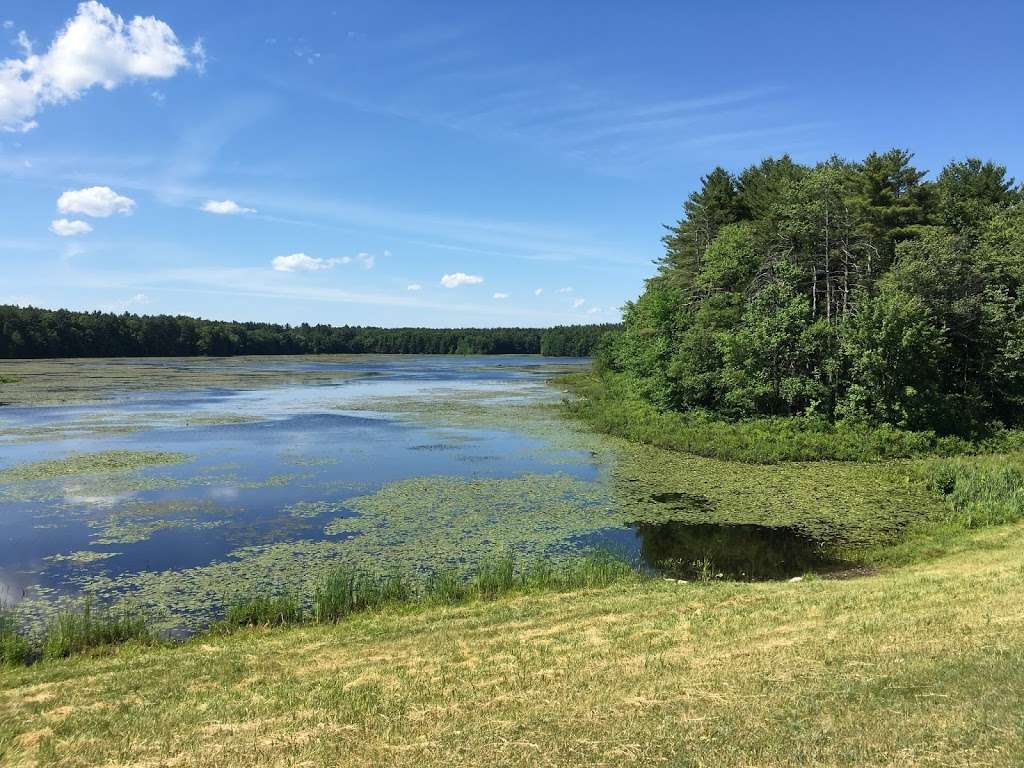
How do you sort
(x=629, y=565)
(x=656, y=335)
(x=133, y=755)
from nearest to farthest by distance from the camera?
(x=133, y=755) < (x=629, y=565) < (x=656, y=335)

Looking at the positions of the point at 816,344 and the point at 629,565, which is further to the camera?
the point at 816,344

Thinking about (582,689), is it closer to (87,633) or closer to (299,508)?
(87,633)

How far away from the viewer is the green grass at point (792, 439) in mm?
27672

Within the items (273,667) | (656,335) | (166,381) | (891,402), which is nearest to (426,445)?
(656,335)

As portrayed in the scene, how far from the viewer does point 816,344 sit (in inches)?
1264

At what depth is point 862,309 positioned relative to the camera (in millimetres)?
30922

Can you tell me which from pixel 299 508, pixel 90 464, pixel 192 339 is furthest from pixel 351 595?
pixel 192 339

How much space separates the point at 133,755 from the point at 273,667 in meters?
2.52

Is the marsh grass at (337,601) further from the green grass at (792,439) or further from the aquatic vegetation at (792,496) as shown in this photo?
the green grass at (792,439)

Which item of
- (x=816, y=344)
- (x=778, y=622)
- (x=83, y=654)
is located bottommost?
(x=83, y=654)

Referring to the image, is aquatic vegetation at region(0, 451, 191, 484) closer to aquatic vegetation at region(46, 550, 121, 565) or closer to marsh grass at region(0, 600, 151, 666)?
aquatic vegetation at region(46, 550, 121, 565)

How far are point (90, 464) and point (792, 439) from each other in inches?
1109

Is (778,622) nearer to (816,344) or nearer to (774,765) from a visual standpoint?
(774,765)

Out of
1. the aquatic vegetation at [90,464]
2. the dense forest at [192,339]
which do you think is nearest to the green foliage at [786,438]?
the aquatic vegetation at [90,464]
